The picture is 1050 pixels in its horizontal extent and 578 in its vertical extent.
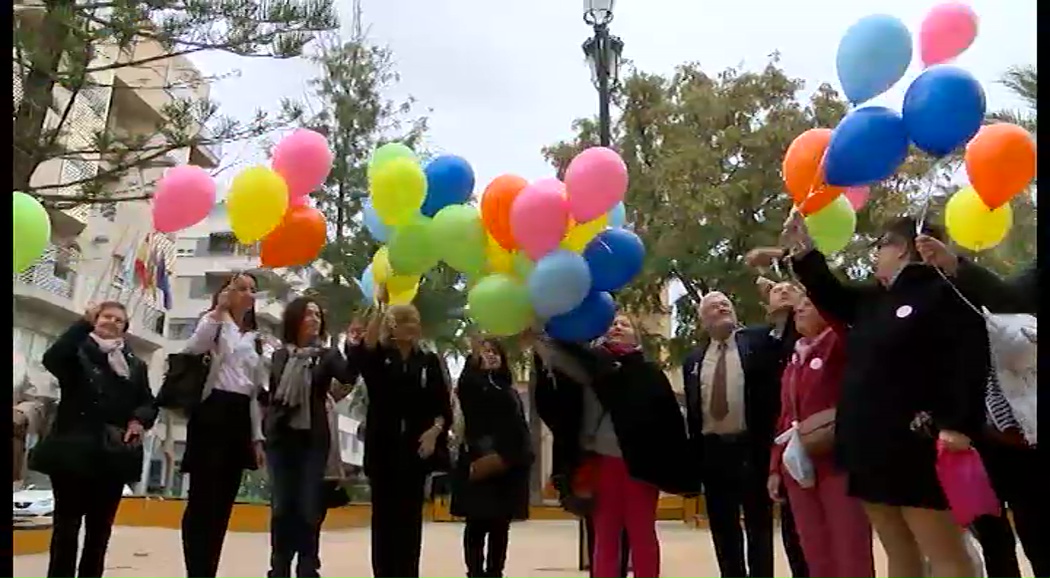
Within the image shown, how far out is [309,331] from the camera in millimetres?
5016

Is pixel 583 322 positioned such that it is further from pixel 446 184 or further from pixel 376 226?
pixel 376 226

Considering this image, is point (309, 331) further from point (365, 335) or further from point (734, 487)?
point (734, 487)

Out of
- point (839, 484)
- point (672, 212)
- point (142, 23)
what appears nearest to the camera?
point (839, 484)

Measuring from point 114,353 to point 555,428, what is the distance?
1.90 meters

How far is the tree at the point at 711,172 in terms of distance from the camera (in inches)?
615

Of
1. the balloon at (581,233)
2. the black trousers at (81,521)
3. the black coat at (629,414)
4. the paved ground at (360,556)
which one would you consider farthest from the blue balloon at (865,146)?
the paved ground at (360,556)

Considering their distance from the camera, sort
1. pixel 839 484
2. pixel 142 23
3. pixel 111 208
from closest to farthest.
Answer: pixel 839 484
pixel 142 23
pixel 111 208

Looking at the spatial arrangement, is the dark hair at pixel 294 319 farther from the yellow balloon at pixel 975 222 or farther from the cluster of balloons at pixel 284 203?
the yellow balloon at pixel 975 222

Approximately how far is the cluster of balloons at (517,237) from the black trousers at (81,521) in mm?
1641

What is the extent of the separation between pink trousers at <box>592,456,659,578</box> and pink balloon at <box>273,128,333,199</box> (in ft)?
6.48

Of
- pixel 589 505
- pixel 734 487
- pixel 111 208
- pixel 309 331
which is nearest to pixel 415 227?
pixel 309 331

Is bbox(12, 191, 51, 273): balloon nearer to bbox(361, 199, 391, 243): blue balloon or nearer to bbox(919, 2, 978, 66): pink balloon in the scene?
bbox(361, 199, 391, 243): blue balloon

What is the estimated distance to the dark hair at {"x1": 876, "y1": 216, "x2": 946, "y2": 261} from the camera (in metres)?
3.58

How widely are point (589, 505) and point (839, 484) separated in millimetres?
1140
